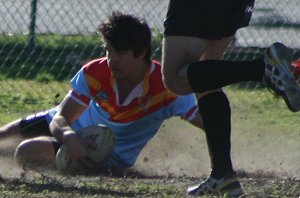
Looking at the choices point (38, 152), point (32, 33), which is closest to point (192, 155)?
point (38, 152)

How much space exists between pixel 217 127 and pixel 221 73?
1.20ft

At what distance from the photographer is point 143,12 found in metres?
12.6

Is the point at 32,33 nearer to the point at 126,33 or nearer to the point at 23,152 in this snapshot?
the point at 23,152

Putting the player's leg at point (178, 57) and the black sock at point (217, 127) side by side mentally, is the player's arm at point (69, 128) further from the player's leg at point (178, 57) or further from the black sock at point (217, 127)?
the player's leg at point (178, 57)

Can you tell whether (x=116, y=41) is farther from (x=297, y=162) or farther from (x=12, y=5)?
(x=12, y=5)

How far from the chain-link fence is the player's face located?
254 centimetres

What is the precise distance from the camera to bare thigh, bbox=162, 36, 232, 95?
4.88m

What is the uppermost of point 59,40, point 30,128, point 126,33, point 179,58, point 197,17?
point 197,17

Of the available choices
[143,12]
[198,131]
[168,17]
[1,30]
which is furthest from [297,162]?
[143,12]

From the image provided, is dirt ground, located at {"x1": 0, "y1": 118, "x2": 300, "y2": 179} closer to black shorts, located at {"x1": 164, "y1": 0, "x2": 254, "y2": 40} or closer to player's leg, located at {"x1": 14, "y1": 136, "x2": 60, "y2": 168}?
player's leg, located at {"x1": 14, "y1": 136, "x2": 60, "y2": 168}

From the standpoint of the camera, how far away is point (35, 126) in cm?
688

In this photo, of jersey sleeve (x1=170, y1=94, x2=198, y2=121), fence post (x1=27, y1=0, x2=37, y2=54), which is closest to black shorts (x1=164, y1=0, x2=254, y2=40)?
jersey sleeve (x1=170, y1=94, x2=198, y2=121)

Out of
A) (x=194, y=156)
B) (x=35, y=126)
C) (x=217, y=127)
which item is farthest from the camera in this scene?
(x=194, y=156)

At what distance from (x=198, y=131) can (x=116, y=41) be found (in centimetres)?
194
